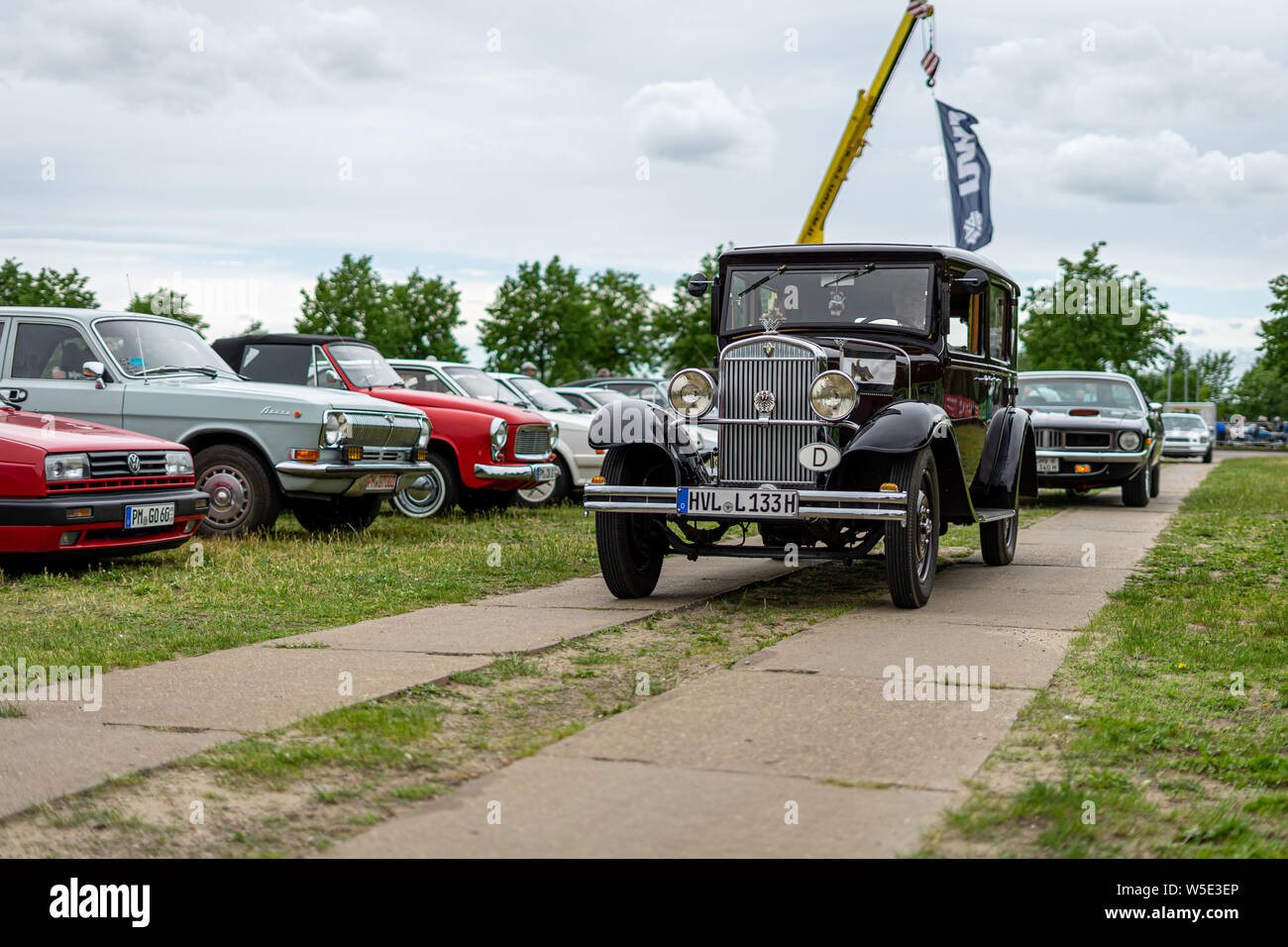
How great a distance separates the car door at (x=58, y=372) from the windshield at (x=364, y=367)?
2865mm

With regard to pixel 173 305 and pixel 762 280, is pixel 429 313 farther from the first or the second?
pixel 762 280

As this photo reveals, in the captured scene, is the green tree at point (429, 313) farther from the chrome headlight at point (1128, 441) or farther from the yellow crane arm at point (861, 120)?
the chrome headlight at point (1128, 441)

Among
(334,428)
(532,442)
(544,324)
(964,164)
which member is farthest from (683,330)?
(334,428)

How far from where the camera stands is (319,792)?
156 inches

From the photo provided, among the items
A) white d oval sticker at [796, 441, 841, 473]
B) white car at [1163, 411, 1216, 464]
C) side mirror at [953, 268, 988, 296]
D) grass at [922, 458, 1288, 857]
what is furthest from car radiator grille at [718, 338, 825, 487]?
white car at [1163, 411, 1216, 464]

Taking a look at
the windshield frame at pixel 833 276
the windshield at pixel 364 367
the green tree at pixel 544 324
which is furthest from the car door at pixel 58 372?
the green tree at pixel 544 324

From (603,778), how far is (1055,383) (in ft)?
52.0

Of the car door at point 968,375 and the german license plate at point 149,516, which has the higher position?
the car door at point 968,375

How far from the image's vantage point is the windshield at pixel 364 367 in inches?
531

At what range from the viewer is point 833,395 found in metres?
7.75

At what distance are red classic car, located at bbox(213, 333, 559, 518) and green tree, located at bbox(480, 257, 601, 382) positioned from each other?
36697mm

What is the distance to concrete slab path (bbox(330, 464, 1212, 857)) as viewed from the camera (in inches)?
140

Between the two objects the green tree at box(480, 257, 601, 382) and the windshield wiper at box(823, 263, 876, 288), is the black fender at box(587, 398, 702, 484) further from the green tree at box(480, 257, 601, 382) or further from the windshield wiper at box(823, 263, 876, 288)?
the green tree at box(480, 257, 601, 382)
